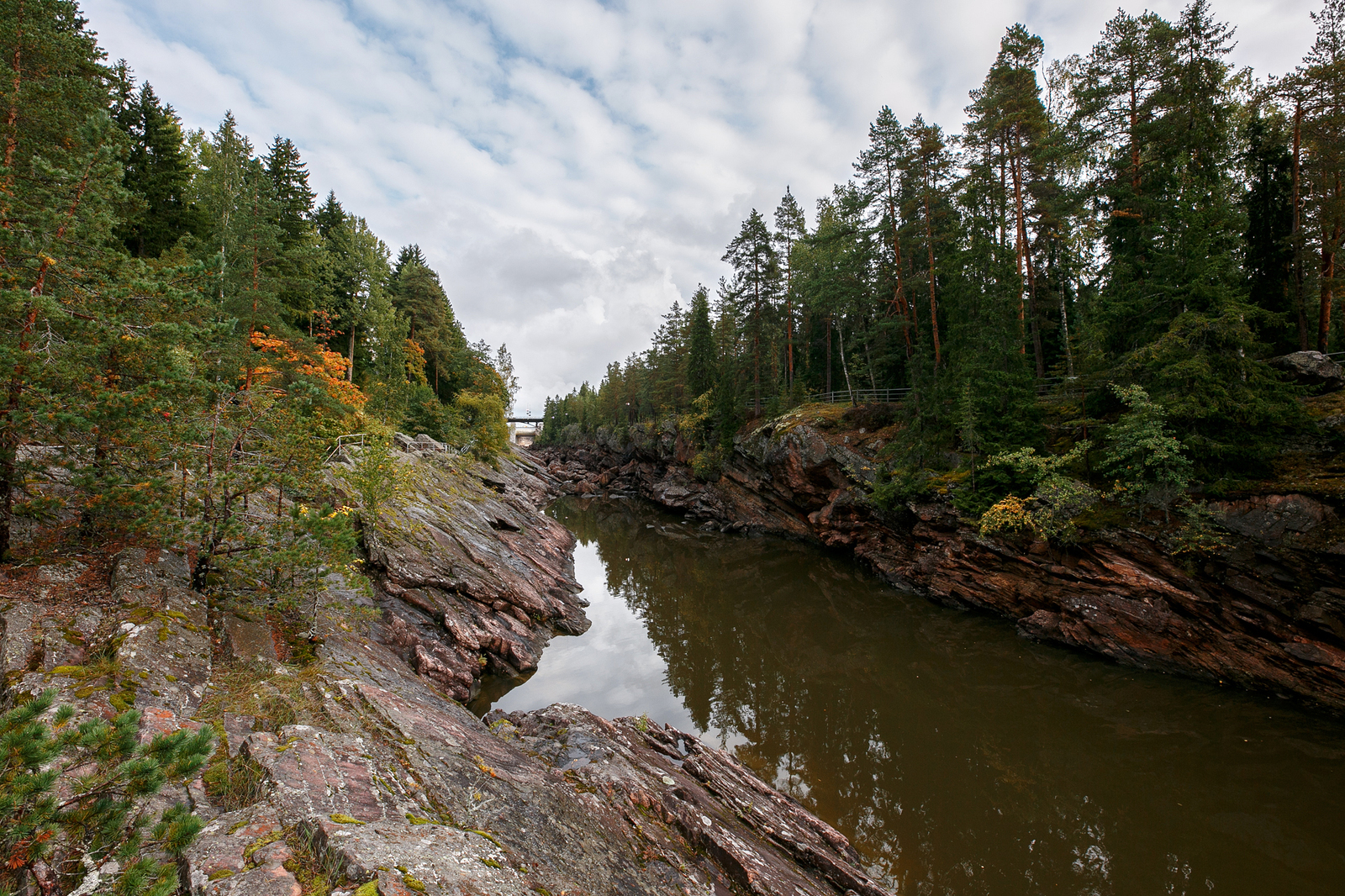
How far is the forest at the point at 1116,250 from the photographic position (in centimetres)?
1470

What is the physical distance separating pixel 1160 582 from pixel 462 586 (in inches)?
845

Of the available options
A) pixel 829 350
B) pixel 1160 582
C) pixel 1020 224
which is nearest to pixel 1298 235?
pixel 1020 224

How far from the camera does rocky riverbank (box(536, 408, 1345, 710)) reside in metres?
12.3

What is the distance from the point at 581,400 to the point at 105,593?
8865 centimetres

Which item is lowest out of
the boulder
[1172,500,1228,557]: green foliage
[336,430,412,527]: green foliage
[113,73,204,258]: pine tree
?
[1172,500,1228,557]: green foliage

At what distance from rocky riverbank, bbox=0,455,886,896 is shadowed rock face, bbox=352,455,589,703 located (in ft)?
3.42

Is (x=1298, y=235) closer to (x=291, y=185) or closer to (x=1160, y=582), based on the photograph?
(x=1160, y=582)

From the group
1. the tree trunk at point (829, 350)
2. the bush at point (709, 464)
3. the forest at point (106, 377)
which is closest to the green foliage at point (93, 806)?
the forest at point (106, 377)

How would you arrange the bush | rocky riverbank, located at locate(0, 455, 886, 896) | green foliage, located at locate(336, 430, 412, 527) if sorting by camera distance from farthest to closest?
1. the bush
2. green foliage, located at locate(336, 430, 412, 527)
3. rocky riverbank, located at locate(0, 455, 886, 896)

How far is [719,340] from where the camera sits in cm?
5481

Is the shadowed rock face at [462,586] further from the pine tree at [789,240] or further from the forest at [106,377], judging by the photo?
the pine tree at [789,240]

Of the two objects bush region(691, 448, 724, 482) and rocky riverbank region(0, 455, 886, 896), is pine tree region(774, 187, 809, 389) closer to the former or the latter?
bush region(691, 448, 724, 482)

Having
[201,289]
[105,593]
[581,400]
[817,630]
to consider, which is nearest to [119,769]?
[105,593]

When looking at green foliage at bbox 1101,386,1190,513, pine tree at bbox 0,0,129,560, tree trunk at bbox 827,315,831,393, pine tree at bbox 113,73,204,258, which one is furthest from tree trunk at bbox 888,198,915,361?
pine tree at bbox 113,73,204,258
